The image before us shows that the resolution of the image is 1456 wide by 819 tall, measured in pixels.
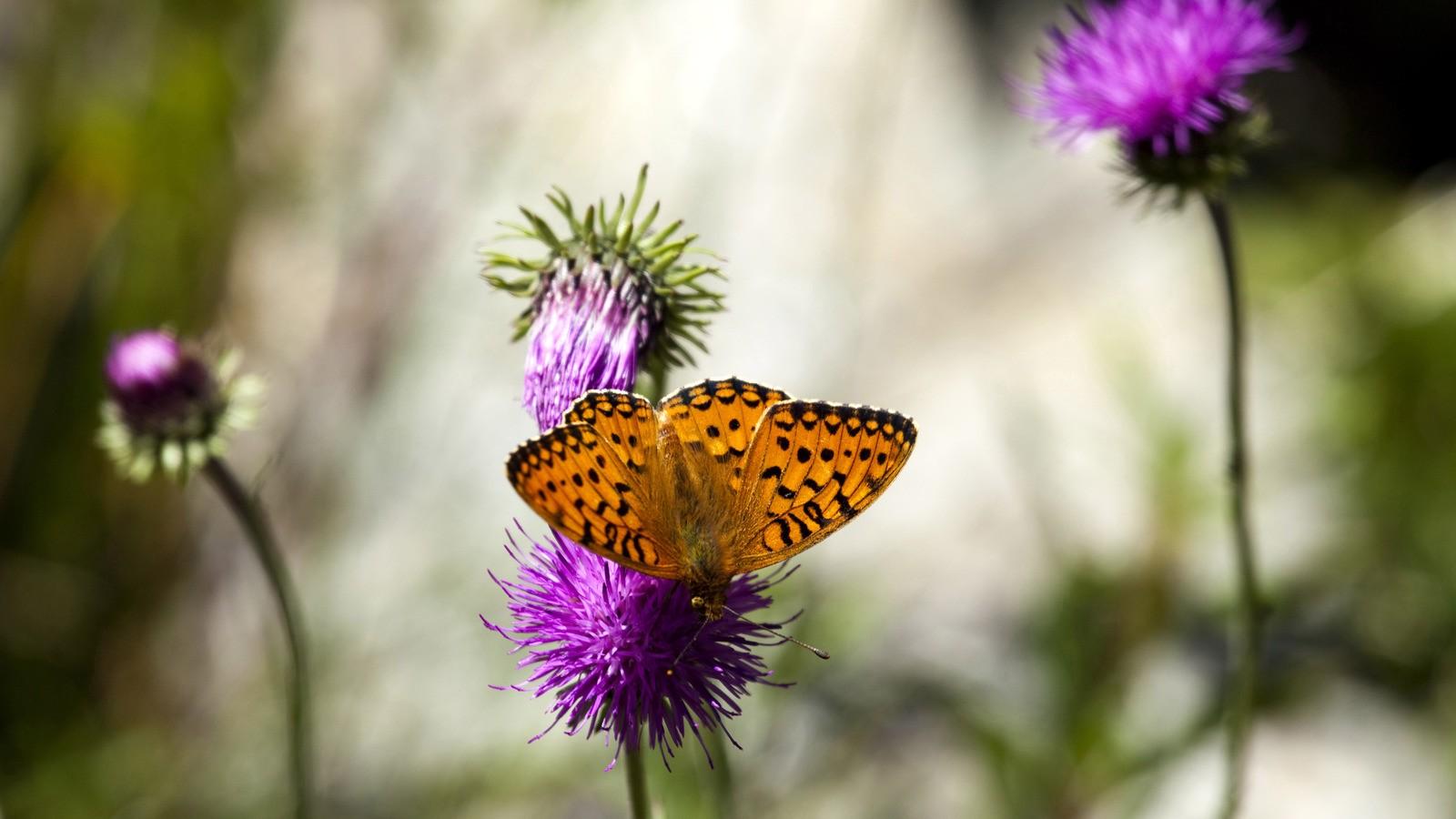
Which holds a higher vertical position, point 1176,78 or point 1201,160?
point 1176,78

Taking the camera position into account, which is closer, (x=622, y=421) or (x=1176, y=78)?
(x=622, y=421)

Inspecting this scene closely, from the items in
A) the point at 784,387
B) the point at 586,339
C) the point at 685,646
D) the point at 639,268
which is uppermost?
the point at 784,387

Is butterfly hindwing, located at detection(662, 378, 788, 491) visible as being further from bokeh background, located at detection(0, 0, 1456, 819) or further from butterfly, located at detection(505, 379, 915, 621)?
bokeh background, located at detection(0, 0, 1456, 819)

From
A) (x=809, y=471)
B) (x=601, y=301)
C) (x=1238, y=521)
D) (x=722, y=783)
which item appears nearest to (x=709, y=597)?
(x=809, y=471)

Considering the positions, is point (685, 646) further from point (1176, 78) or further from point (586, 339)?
point (1176, 78)

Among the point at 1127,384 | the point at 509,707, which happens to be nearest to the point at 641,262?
the point at 509,707

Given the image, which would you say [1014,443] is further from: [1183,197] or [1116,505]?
[1183,197]
